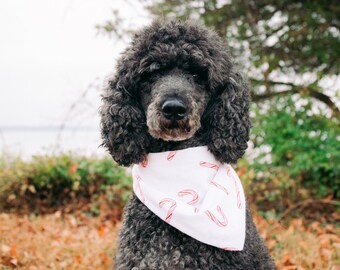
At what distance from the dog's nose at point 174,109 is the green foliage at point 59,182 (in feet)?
12.8

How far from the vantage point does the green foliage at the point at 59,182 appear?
22.1ft

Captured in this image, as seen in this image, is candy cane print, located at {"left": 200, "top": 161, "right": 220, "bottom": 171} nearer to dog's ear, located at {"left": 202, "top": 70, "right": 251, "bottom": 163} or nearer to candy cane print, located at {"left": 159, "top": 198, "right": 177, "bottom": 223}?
dog's ear, located at {"left": 202, "top": 70, "right": 251, "bottom": 163}

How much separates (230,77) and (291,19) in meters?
4.66

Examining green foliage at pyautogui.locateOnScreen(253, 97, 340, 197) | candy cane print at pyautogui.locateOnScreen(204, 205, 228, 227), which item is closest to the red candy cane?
candy cane print at pyautogui.locateOnScreen(204, 205, 228, 227)

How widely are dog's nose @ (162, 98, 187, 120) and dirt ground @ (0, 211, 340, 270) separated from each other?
1.88 meters

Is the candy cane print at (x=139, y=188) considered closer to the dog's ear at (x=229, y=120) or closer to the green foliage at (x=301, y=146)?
the dog's ear at (x=229, y=120)

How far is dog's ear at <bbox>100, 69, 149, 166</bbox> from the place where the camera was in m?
2.95

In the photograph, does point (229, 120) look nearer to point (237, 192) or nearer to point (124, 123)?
point (237, 192)

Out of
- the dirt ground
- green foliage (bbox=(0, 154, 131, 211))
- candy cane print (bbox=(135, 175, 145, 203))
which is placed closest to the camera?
candy cane print (bbox=(135, 175, 145, 203))

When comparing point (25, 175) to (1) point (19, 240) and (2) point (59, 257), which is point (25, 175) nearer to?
(1) point (19, 240)

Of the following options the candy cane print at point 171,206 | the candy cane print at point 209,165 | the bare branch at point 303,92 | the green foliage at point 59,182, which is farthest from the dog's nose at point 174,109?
the bare branch at point 303,92

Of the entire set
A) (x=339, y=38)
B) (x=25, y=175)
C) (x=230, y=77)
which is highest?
(x=230, y=77)

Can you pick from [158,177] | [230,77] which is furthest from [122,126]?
[230,77]

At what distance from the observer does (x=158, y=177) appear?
3.06 meters
